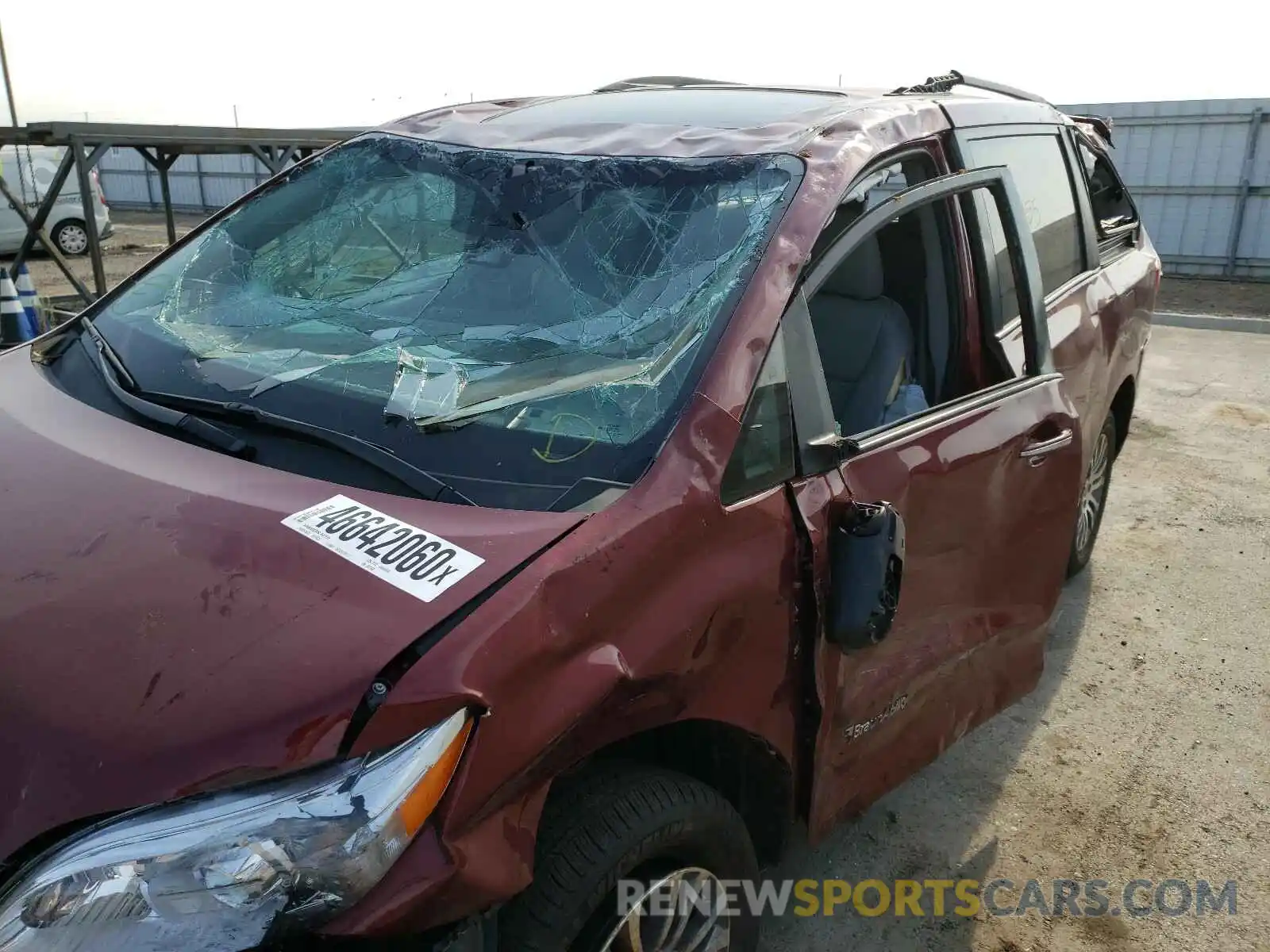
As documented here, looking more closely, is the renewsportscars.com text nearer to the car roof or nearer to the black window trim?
the black window trim

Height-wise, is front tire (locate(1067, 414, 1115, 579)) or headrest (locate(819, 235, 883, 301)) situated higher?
headrest (locate(819, 235, 883, 301))

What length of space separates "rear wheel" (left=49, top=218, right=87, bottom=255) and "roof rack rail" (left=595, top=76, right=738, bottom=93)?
16.2 m

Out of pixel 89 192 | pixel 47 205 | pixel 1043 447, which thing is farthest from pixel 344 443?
pixel 47 205

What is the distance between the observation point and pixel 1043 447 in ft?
8.41

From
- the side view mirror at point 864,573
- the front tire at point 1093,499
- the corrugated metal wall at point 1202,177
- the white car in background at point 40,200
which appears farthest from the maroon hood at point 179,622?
the corrugated metal wall at point 1202,177

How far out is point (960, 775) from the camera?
3.05m

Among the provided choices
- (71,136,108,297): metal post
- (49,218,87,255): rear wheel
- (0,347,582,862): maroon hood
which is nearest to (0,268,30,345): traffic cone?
(71,136,108,297): metal post

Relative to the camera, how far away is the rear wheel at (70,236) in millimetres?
16597

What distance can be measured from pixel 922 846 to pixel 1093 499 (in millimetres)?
2143

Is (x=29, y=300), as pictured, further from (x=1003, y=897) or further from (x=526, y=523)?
(x=1003, y=897)

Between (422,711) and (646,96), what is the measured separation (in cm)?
207

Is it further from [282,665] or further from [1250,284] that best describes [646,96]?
[1250,284]

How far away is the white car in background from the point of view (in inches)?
591

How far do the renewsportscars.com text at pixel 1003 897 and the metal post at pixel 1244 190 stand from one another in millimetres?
14022
